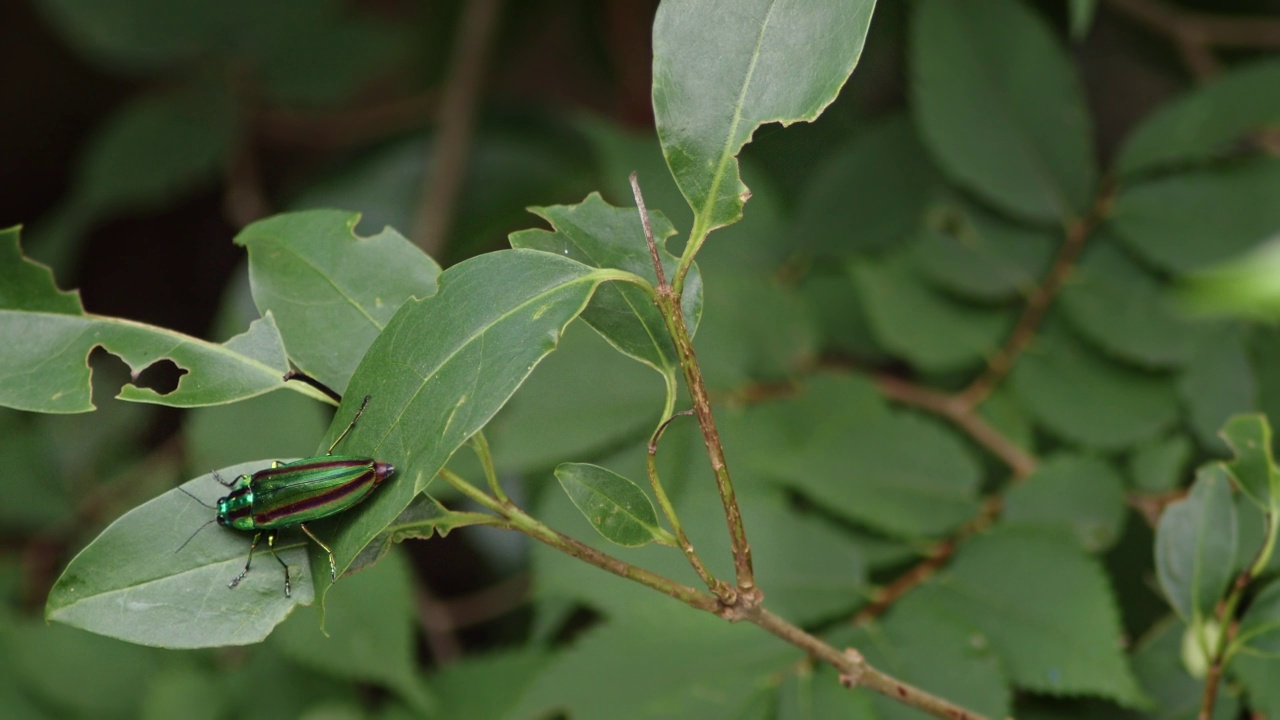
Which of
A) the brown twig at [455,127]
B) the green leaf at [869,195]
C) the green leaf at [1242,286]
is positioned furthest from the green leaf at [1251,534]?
the brown twig at [455,127]

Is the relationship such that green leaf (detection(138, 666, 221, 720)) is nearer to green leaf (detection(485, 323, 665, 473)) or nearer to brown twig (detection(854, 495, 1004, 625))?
green leaf (detection(485, 323, 665, 473))

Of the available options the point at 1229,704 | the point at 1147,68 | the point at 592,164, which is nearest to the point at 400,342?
the point at 1229,704

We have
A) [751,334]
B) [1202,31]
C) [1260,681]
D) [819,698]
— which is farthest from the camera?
[1202,31]

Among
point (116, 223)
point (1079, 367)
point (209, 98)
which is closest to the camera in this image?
point (1079, 367)

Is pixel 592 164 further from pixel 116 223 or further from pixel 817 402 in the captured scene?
pixel 116 223

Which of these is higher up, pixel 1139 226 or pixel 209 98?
pixel 1139 226

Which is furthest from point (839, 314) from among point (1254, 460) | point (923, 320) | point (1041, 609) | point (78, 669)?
point (78, 669)

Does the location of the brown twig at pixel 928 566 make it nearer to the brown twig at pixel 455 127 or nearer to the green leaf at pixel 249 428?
the green leaf at pixel 249 428

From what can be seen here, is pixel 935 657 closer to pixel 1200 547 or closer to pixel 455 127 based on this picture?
pixel 1200 547
